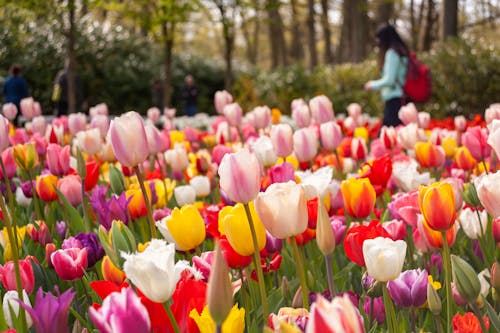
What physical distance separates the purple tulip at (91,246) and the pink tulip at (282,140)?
3.40ft

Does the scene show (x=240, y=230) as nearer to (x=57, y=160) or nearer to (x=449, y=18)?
(x=57, y=160)

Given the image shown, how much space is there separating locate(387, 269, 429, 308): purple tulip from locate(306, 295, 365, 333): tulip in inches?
33.3

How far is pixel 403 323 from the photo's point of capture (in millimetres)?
1707

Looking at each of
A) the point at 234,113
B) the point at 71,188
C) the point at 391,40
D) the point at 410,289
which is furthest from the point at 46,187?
the point at 391,40

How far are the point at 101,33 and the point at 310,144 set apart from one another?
64.7ft

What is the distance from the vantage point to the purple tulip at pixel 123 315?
104cm

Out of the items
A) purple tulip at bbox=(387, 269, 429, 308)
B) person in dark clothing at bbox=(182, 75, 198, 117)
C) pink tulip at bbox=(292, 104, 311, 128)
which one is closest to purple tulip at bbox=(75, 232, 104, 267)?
purple tulip at bbox=(387, 269, 429, 308)

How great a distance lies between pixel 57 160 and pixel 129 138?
57.2 inches

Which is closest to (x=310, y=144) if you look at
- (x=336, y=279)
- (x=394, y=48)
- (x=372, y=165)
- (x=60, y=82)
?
(x=372, y=165)

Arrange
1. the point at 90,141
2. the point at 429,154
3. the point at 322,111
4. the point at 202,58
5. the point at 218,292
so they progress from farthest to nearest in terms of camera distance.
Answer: the point at 202,58 → the point at 322,111 → the point at 90,141 → the point at 429,154 → the point at 218,292

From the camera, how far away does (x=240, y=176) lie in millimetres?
1571

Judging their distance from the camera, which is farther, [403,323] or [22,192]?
[22,192]

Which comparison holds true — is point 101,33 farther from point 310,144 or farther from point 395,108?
point 310,144

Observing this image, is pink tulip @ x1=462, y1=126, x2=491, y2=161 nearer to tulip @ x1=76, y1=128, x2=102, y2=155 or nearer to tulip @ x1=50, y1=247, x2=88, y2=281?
tulip @ x1=76, y1=128, x2=102, y2=155
